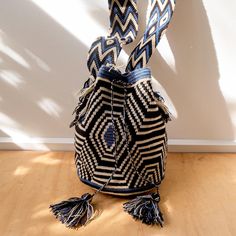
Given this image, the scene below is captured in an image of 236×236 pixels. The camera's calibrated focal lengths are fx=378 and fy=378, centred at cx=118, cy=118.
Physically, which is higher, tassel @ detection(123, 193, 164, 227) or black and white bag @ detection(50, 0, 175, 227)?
black and white bag @ detection(50, 0, 175, 227)

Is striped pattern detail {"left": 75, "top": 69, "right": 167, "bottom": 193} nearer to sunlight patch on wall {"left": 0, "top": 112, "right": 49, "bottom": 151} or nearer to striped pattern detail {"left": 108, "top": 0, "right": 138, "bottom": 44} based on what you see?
striped pattern detail {"left": 108, "top": 0, "right": 138, "bottom": 44}

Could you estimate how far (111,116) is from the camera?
1.03m

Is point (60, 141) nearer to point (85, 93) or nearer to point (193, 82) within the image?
point (85, 93)

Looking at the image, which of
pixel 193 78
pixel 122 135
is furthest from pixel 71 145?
pixel 193 78

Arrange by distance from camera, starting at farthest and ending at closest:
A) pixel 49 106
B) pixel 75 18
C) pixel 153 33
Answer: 1. pixel 49 106
2. pixel 75 18
3. pixel 153 33

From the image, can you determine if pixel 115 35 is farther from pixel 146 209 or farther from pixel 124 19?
pixel 146 209

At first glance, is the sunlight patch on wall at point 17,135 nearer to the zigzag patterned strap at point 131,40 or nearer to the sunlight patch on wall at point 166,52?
the zigzag patterned strap at point 131,40

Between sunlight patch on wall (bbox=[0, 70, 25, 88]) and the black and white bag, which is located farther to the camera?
sunlight patch on wall (bbox=[0, 70, 25, 88])

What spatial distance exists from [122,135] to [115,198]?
8.3 inches

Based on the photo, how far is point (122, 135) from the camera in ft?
3.39

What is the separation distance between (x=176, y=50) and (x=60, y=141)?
1.73ft

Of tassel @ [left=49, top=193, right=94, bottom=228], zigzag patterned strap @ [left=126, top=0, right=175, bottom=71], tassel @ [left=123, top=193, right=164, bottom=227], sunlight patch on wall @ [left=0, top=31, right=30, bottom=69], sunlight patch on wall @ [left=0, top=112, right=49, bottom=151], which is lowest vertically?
tassel @ [left=123, top=193, right=164, bottom=227]

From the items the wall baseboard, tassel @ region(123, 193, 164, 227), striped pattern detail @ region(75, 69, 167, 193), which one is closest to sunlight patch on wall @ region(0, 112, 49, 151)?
the wall baseboard

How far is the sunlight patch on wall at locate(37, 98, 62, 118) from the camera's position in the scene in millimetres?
1353
